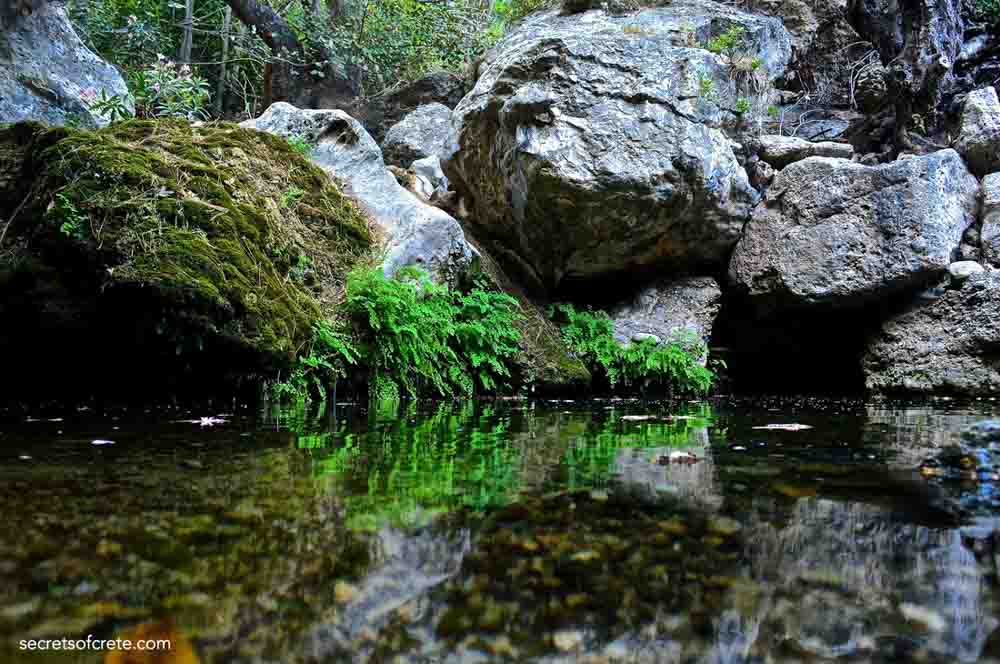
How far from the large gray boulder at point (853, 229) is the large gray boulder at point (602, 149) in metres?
0.52

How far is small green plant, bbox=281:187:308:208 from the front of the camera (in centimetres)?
643

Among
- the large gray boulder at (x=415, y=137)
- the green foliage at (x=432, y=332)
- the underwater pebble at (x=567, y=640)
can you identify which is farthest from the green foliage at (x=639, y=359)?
the underwater pebble at (x=567, y=640)

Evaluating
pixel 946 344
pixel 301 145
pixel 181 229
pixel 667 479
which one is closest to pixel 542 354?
pixel 301 145

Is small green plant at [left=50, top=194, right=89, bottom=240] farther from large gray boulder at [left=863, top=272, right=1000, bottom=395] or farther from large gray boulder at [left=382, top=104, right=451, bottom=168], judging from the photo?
large gray boulder at [left=863, top=272, right=1000, bottom=395]

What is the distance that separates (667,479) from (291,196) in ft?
17.7

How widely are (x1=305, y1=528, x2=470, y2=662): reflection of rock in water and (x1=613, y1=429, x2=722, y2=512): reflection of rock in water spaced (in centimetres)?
68

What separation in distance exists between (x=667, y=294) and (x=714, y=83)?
2.77m

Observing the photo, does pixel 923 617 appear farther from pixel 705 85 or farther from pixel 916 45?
pixel 916 45

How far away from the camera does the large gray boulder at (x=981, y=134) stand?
9039 mm

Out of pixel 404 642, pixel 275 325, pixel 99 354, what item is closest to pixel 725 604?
pixel 404 642

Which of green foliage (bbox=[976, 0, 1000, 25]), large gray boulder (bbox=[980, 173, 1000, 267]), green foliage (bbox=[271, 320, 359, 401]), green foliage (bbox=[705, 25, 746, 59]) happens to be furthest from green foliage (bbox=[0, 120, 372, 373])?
green foliage (bbox=[976, 0, 1000, 25])

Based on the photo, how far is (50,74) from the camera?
739 centimetres

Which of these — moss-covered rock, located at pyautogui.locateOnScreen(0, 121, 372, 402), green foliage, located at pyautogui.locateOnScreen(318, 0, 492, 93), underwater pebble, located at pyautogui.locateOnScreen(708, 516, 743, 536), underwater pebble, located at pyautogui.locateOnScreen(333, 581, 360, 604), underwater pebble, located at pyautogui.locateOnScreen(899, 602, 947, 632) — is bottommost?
underwater pebble, located at pyautogui.locateOnScreen(333, 581, 360, 604)

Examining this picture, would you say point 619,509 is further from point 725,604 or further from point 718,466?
point 718,466
